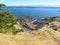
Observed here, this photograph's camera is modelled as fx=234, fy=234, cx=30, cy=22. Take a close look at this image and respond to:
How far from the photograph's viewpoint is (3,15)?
20.4 metres

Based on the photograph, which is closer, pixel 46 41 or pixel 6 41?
pixel 6 41

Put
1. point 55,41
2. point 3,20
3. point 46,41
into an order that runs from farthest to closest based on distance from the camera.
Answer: point 3,20, point 55,41, point 46,41

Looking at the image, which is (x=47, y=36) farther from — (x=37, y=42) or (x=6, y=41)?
(x=6, y=41)

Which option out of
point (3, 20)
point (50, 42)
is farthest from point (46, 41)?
point (3, 20)

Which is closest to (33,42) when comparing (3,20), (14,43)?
(14,43)

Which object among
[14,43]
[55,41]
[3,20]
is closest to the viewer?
[14,43]

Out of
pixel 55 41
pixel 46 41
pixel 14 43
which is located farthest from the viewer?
pixel 55 41

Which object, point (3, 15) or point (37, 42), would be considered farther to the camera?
point (3, 15)

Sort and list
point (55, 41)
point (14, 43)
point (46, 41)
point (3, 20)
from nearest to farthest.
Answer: point (14, 43) → point (46, 41) → point (55, 41) → point (3, 20)

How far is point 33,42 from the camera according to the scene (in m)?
10.1

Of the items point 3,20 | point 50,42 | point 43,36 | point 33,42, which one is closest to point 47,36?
point 43,36

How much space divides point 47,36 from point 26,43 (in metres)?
2.00

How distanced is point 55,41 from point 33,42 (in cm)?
167

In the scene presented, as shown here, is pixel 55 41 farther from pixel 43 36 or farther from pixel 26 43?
pixel 26 43
